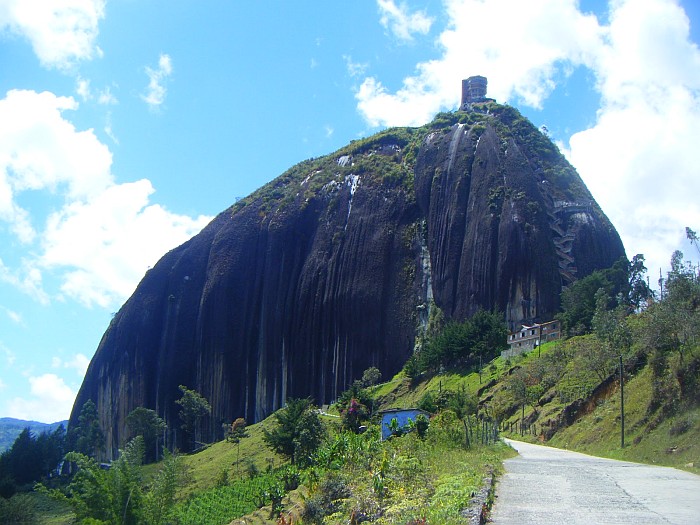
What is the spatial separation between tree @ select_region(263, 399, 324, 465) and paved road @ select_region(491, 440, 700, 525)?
19630 millimetres

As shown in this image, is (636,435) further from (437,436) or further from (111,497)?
(111,497)

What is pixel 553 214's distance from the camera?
74.0 meters

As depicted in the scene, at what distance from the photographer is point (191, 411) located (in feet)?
262

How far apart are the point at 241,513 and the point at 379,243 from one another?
5295cm

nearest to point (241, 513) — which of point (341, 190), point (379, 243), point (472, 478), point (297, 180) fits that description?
point (472, 478)

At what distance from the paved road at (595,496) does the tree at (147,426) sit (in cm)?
6302

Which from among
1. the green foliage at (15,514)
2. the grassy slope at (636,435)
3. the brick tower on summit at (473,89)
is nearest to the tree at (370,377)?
the grassy slope at (636,435)

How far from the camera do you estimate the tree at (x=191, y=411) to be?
8012cm

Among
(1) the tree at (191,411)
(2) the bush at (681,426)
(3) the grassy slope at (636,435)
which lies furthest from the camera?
(1) the tree at (191,411)

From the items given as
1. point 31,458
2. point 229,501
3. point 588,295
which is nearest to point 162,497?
point 229,501

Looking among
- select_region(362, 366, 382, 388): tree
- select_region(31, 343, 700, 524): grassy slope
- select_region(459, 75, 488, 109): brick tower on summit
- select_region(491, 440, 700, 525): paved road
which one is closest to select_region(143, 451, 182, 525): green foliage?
select_region(31, 343, 700, 524): grassy slope

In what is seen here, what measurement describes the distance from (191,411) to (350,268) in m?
24.5

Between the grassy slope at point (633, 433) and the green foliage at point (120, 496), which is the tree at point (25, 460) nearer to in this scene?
the grassy slope at point (633, 433)

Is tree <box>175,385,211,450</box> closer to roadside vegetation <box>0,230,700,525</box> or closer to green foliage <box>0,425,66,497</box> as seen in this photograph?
roadside vegetation <box>0,230,700,525</box>
